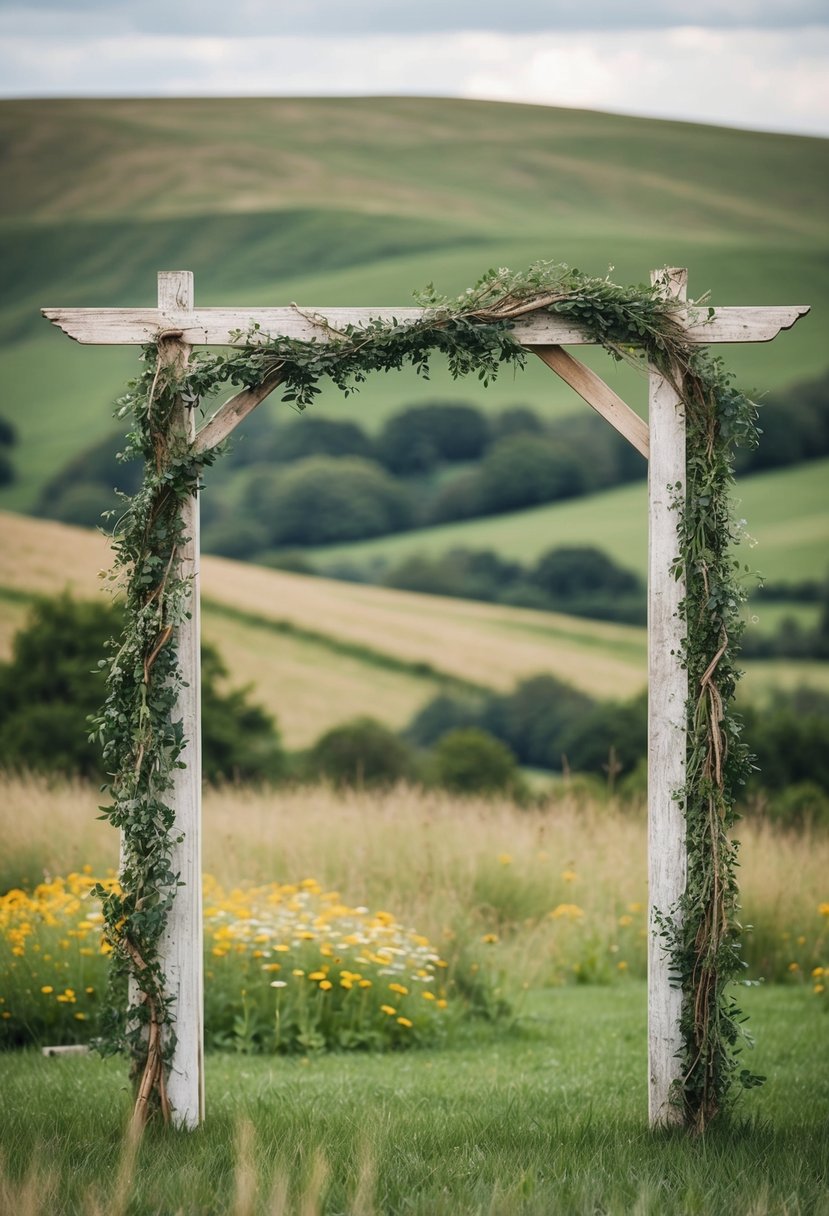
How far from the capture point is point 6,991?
7.12 meters

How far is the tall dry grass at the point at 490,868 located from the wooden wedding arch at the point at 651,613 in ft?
11.1

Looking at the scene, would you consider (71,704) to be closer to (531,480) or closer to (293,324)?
(293,324)

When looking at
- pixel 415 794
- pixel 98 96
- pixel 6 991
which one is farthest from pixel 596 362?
pixel 6 991

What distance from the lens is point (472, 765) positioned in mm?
17594

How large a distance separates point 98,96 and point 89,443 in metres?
19.1

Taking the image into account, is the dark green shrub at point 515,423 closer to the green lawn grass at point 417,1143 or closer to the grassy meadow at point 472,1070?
the grassy meadow at point 472,1070

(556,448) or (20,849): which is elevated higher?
(556,448)

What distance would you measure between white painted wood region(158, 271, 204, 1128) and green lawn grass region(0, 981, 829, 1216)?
0.74 ft

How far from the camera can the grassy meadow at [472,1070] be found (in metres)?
4.44

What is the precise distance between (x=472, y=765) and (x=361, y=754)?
1.95m

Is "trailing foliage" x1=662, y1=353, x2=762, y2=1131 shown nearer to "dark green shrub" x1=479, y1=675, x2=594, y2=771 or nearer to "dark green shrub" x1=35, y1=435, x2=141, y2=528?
"dark green shrub" x1=479, y1=675, x2=594, y2=771

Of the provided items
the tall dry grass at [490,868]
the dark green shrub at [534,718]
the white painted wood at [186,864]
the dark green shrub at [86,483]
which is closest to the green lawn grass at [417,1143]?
the white painted wood at [186,864]

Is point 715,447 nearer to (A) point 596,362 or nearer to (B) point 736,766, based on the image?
(B) point 736,766

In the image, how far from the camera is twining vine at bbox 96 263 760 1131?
5.08 meters
